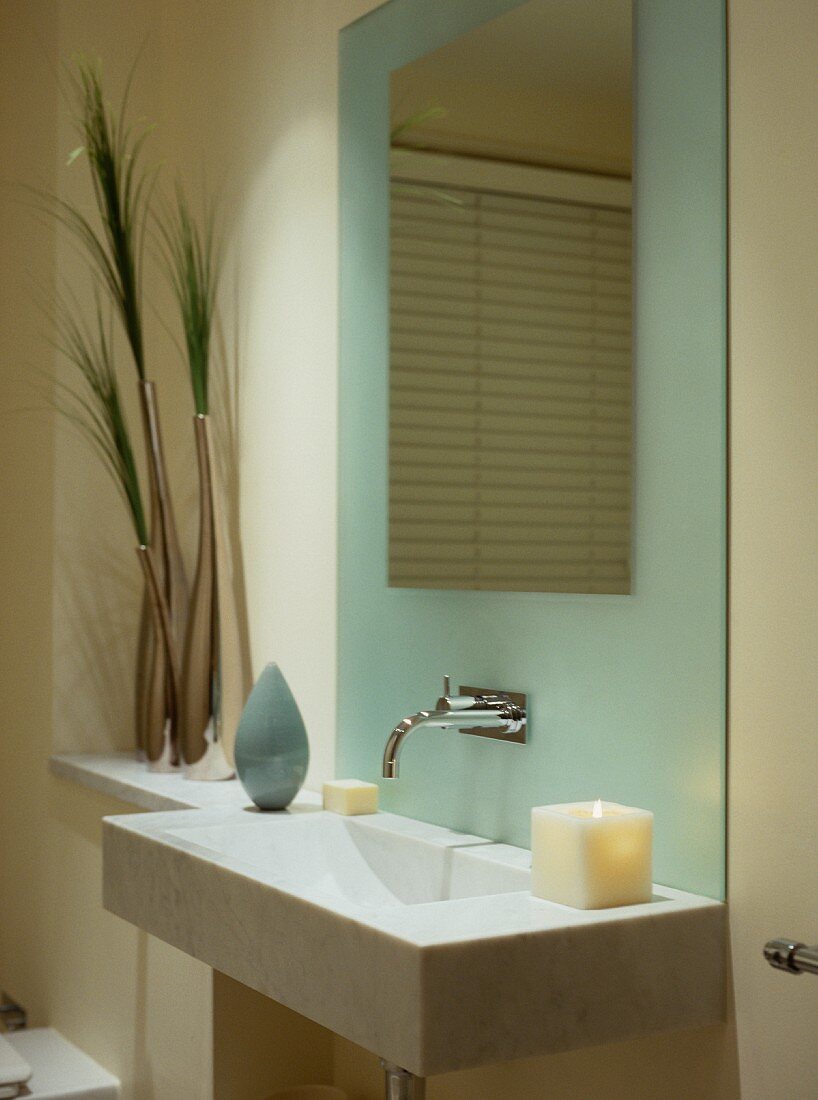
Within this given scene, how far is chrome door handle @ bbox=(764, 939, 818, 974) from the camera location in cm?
110

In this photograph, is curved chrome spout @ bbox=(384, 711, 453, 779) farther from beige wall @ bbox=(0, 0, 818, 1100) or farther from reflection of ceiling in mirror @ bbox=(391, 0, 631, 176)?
reflection of ceiling in mirror @ bbox=(391, 0, 631, 176)

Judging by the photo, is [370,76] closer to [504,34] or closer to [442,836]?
[504,34]

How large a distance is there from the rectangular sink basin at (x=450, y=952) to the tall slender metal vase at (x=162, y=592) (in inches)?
27.1

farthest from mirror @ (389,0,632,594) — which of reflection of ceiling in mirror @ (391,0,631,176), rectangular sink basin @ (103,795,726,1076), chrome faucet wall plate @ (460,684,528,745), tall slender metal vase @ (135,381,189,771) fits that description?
tall slender metal vase @ (135,381,189,771)

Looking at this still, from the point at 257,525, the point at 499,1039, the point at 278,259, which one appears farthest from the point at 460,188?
the point at 499,1039

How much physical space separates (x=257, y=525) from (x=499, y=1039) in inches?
48.8

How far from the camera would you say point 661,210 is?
139cm

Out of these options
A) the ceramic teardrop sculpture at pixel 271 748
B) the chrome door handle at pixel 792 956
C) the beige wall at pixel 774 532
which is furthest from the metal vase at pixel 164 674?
the chrome door handle at pixel 792 956

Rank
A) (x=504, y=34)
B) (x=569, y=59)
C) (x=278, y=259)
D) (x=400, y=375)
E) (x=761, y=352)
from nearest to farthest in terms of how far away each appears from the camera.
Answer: (x=761, y=352)
(x=569, y=59)
(x=504, y=34)
(x=400, y=375)
(x=278, y=259)

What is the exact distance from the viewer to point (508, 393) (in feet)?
5.36

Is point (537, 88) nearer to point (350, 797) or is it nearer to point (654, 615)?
point (654, 615)

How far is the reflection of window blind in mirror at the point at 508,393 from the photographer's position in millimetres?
1465

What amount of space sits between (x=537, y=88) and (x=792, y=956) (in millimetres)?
1018

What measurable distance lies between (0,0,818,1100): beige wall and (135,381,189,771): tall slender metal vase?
0.49ft
